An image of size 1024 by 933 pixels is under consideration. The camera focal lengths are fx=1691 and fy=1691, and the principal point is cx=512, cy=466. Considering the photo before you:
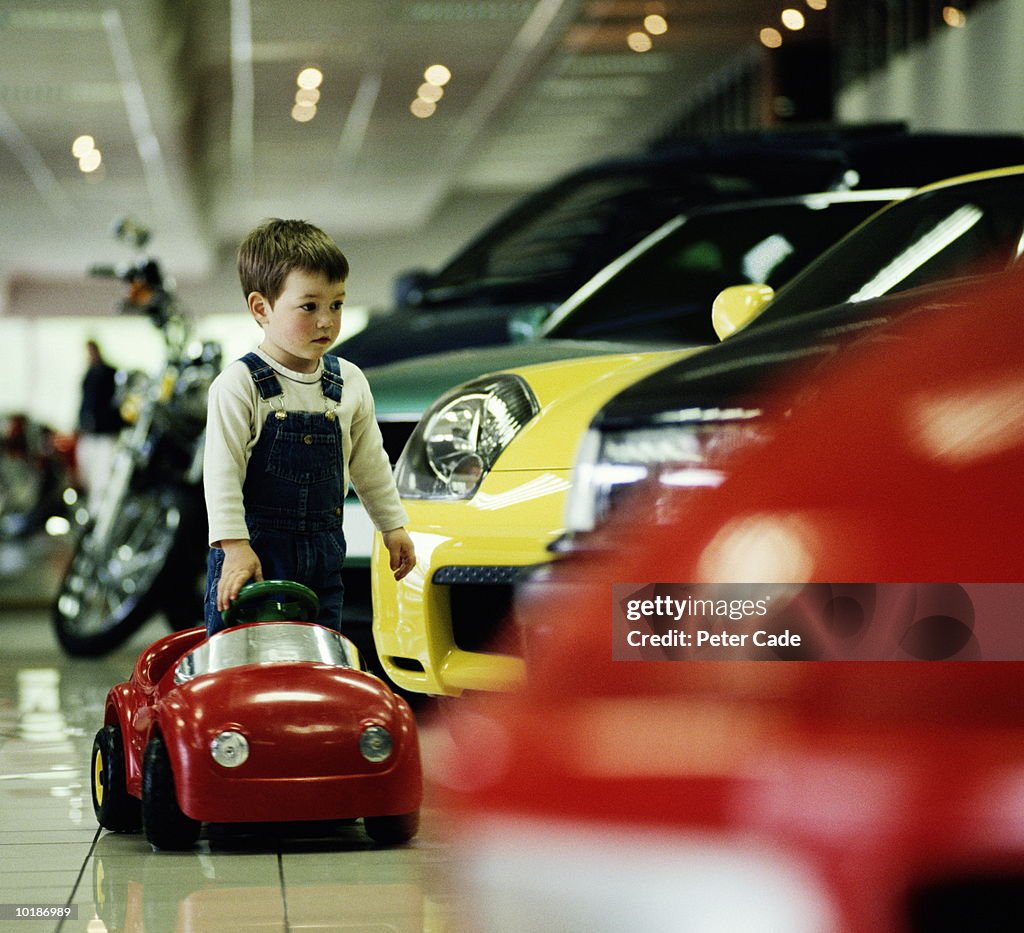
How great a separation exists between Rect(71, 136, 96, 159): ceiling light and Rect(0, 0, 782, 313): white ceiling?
0.47ft

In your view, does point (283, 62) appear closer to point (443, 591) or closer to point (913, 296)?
point (443, 591)

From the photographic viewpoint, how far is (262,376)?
274cm

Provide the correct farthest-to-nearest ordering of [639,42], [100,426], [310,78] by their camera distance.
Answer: [310,78] → [639,42] → [100,426]

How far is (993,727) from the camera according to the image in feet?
5.03

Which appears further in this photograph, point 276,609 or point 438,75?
point 438,75

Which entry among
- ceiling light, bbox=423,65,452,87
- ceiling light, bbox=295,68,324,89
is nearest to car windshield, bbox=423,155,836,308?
ceiling light, bbox=295,68,324,89

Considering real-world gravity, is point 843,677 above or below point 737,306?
below

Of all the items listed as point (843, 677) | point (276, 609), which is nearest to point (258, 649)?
point (276, 609)

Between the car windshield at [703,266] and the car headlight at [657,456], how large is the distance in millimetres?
2558

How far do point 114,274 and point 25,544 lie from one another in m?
7.15

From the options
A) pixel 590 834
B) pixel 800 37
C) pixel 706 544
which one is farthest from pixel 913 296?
pixel 800 37

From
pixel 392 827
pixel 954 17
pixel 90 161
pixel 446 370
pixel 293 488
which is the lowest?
pixel 392 827

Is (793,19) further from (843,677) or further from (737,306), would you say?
(843,677)

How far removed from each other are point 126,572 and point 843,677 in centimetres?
435
